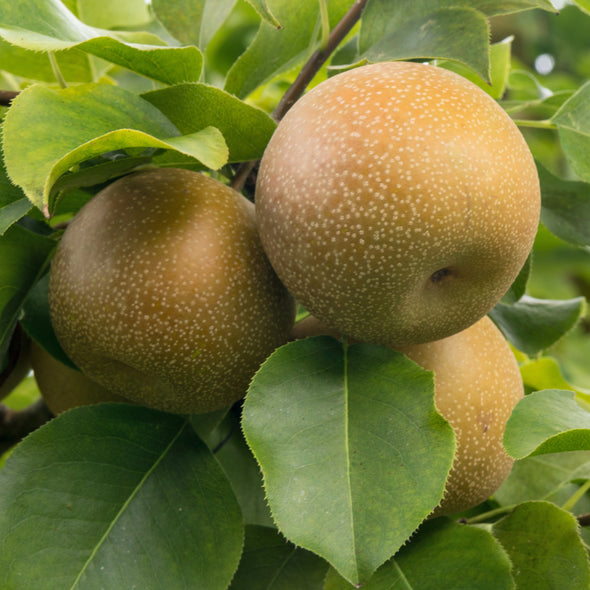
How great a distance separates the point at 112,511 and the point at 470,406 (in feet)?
1.58

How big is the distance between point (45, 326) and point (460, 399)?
23.7 inches

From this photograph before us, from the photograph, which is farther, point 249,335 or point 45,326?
point 45,326

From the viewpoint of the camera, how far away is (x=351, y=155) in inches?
31.2

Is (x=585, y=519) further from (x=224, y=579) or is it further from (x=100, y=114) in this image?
(x=100, y=114)

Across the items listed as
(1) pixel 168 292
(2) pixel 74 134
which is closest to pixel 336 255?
(1) pixel 168 292

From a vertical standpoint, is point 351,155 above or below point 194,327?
above

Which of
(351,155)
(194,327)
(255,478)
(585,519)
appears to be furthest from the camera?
(255,478)

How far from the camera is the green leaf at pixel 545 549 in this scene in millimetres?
948

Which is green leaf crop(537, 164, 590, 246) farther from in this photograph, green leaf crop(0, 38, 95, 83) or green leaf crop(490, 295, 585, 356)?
green leaf crop(0, 38, 95, 83)

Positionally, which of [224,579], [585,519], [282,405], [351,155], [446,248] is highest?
[351,155]

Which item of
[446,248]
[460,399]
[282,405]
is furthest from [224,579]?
[446,248]

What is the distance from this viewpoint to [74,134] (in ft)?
2.80

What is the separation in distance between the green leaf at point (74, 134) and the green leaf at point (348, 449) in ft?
0.91

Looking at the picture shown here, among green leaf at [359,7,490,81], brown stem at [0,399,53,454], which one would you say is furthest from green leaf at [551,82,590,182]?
brown stem at [0,399,53,454]
